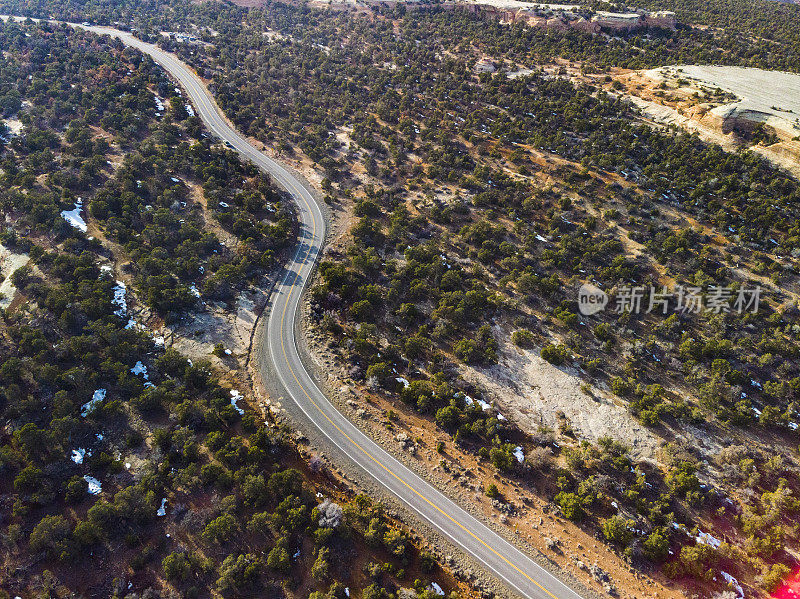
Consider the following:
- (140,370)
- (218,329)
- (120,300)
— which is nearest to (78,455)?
(140,370)

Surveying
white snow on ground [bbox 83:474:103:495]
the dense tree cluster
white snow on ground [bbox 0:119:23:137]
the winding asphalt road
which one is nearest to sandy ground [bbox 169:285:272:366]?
the winding asphalt road

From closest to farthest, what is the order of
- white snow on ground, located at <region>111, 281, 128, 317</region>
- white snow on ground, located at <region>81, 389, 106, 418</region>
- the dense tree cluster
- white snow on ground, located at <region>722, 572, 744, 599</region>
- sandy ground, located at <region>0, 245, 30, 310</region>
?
1. the dense tree cluster
2. white snow on ground, located at <region>722, 572, 744, 599</region>
3. white snow on ground, located at <region>81, 389, 106, 418</region>
4. sandy ground, located at <region>0, 245, 30, 310</region>
5. white snow on ground, located at <region>111, 281, 128, 317</region>

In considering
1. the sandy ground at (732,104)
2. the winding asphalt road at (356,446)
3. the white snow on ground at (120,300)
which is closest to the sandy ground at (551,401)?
the winding asphalt road at (356,446)

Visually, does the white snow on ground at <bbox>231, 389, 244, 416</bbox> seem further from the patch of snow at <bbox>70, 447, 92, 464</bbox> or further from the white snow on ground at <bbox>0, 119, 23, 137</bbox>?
the white snow on ground at <bbox>0, 119, 23, 137</bbox>

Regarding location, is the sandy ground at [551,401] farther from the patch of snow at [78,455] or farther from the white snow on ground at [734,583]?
the patch of snow at [78,455]

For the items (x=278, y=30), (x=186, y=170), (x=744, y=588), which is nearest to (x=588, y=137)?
(x=744, y=588)
